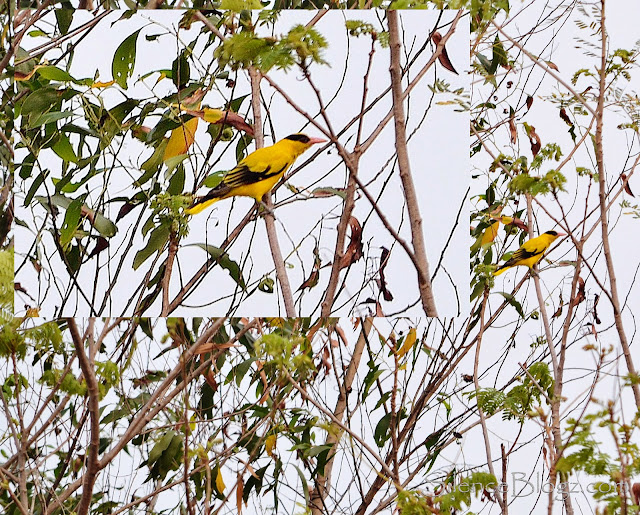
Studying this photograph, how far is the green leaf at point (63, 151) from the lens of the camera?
72.7 inches

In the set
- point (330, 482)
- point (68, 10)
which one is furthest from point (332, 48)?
point (330, 482)

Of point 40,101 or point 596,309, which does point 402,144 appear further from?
point 40,101

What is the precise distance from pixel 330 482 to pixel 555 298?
0.73 meters

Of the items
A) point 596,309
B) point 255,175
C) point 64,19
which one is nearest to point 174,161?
point 255,175

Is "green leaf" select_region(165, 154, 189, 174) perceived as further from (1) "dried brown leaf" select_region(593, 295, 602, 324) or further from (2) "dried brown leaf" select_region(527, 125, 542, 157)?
(1) "dried brown leaf" select_region(593, 295, 602, 324)

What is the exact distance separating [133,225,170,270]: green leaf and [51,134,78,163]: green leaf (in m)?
0.25

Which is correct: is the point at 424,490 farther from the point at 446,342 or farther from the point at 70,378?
the point at 70,378

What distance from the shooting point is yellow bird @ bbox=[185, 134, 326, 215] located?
180 cm

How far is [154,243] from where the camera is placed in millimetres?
1804

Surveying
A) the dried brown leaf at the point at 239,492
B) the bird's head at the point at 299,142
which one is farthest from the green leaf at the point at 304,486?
the bird's head at the point at 299,142

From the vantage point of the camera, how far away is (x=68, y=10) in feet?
6.23

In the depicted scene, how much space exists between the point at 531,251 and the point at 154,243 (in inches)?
35.7

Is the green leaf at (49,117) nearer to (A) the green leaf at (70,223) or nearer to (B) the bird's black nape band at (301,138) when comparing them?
(A) the green leaf at (70,223)

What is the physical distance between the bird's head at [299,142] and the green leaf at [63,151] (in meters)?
0.47
